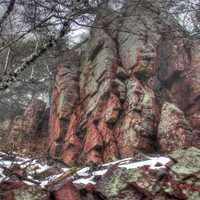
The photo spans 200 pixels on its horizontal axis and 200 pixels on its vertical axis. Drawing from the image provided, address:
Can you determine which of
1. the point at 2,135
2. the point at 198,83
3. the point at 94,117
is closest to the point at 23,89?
the point at 2,135

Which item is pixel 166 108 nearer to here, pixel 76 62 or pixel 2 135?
pixel 76 62

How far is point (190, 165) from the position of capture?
725 centimetres

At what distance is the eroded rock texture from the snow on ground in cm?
391

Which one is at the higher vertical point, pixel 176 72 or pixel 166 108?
pixel 176 72

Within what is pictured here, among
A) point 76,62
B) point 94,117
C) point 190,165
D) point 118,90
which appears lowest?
point 190,165

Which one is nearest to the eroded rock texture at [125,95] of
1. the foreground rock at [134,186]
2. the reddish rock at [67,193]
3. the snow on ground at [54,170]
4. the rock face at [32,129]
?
the rock face at [32,129]

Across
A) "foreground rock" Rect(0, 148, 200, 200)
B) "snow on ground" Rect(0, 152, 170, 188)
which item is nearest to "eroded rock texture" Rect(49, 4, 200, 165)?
"snow on ground" Rect(0, 152, 170, 188)

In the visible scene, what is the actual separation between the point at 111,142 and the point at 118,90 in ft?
7.57

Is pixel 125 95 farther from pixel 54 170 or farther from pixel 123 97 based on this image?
pixel 54 170

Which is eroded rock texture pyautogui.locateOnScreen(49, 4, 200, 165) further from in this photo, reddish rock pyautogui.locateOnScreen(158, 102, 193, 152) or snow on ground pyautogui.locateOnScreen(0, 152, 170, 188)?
snow on ground pyautogui.locateOnScreen(0, 152, 170, 188)

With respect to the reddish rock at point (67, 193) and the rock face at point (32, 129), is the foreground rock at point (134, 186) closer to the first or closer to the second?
the reddish rock at point (67, 193)

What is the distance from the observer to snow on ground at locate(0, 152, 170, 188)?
774 centimetres

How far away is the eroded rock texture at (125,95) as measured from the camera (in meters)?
13.1

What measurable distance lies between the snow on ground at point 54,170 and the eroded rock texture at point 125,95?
3.91 metres
